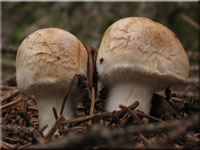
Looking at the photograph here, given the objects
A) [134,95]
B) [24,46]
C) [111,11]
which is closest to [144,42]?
[134,95]

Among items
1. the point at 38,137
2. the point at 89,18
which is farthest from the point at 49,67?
the point at 89,18

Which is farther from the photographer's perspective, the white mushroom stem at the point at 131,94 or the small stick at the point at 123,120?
the white mushroom stem at the point at 131,94

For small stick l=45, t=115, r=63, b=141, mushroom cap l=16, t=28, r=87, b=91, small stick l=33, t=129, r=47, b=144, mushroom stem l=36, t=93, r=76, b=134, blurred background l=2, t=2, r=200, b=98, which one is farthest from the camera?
blurred background l=2, t=2, r=200, b=98

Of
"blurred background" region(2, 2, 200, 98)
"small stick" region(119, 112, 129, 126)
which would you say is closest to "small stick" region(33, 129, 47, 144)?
"small stick" region(119, 112, 129, 126)

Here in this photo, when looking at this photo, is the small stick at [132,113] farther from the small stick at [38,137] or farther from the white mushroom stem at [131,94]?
the small stick at [38,137]

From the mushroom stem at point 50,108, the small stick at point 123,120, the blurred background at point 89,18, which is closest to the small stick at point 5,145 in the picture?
the mushroom stem at point 50,108

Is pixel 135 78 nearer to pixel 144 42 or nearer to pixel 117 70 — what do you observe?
pixel 117 70

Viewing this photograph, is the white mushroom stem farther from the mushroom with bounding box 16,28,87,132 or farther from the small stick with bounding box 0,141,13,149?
the small stick with bounding box 0,141,13,149
